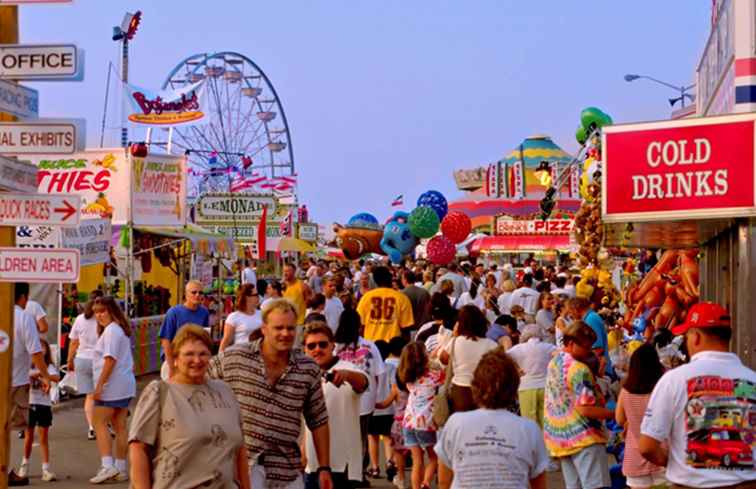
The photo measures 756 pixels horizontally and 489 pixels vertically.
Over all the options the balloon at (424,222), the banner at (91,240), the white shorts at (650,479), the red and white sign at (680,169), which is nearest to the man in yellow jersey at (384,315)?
the banner at (91,240)

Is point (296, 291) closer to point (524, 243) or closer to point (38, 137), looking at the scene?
point (38, 137)

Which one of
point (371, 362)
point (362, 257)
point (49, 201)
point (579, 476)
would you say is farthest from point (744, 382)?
point (362, 257)

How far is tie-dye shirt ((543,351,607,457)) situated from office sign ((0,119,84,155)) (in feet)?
11.4

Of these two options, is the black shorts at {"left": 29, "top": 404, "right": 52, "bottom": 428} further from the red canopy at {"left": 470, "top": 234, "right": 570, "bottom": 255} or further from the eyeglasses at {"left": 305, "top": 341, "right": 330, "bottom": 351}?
the red canopy at {"left": 470, "top": 234, "right": 570, "bottom": 255}

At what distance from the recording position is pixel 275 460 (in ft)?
19.2

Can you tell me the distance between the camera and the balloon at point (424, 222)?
3106cm

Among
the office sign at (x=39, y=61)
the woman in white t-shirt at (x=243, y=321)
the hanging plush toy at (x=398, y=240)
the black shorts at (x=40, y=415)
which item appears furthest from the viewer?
the hanging plush toy at (x=398, y=240)

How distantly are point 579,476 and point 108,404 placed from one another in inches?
182

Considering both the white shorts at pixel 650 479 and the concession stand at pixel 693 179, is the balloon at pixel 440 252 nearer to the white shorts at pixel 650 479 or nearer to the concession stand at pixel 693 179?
the concession stand at pixel 693 179

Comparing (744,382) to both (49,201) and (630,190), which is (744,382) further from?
(49,201)

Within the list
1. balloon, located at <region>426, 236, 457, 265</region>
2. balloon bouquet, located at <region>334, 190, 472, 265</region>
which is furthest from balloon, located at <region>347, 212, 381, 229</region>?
balloon, located at <region>426, 236, 457, 265</region>

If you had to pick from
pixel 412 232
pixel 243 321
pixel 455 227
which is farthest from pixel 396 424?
pixel 412 232

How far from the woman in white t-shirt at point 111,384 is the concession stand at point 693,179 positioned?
5.33 m

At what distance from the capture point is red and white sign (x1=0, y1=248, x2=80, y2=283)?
6172 millimetres
